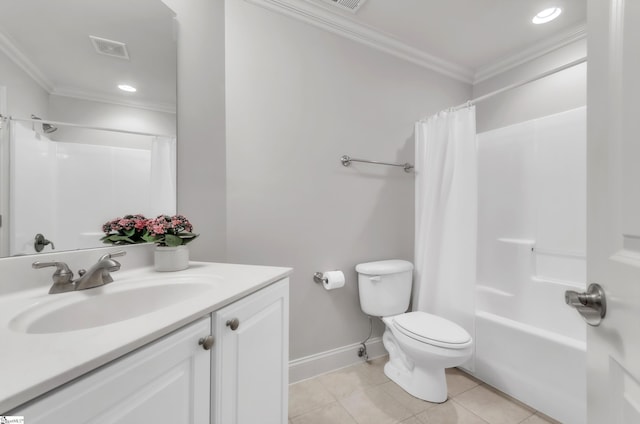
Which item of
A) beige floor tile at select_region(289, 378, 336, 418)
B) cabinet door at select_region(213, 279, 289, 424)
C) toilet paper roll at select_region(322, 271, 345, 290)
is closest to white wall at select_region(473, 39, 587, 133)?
toilet paper roll at select_region(322, 271, 345, 290)

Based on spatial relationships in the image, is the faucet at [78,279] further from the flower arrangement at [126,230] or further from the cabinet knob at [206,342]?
the cabinet knob at [206,342]

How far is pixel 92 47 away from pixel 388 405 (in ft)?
7.29

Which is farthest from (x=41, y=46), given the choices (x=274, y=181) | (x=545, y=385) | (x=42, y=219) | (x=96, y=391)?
(x=545, y=385)

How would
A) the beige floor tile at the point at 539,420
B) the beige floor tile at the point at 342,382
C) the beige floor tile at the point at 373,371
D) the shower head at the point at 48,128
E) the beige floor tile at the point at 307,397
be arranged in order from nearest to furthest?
the shower head at the point at 48,128
the beige floor tile at the point at 539,420
the beige floor tile at the point at 307,397
the beige floor tile at the point at 342,382
the beige floor tile at the point at 373,371

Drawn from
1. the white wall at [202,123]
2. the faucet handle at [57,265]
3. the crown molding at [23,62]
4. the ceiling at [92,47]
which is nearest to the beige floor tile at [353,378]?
the white wall at [202,123]

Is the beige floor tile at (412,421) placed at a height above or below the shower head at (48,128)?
below

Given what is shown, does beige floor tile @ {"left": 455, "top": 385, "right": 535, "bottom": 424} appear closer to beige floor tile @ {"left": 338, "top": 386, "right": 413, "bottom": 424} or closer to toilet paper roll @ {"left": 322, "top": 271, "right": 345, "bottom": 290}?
beige floor tile @ {"left": 338, "top": 386, "right": 413, "bottom": 424}

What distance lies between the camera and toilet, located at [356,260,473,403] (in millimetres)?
1386

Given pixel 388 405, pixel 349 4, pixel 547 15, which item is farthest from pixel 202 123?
Answer: pixel 547 15

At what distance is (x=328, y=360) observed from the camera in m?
1.77

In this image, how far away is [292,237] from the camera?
1659 mm

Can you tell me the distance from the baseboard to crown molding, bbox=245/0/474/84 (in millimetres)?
2179

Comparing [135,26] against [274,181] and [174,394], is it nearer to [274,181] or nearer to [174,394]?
[274,181]

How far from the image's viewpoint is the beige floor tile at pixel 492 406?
139 cm
